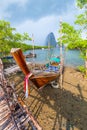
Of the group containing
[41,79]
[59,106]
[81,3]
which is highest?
[81,3]

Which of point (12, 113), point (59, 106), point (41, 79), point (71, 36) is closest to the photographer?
point (12, 113)

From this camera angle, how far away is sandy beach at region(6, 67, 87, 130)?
618 inches

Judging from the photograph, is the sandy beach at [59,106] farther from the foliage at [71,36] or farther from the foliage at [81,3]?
the foliage at [81,3]

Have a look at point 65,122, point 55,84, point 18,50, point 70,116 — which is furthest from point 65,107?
point 18,50

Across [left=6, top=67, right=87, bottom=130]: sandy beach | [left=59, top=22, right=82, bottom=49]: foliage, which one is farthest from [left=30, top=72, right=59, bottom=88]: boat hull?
[left=59, top=22, right=82, bottom=49]: foliage

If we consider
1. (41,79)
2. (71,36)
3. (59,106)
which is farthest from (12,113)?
(71,36)

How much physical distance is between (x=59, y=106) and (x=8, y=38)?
1854 cm

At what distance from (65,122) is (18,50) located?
8093 millimetres

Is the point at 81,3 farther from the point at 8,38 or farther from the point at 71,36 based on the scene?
the point at 8,38

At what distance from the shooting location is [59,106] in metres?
19.2

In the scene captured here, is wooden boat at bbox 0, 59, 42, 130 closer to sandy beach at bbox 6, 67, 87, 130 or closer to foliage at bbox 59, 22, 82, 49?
sandy beach at bbox 6, 67, 87, 130

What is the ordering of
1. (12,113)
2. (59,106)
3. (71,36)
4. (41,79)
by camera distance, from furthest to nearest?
1. (71,36)
2. (41,79)
3. (59,106)
4. (12,113)

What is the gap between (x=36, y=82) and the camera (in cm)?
2005

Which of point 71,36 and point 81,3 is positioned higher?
point 81,3
